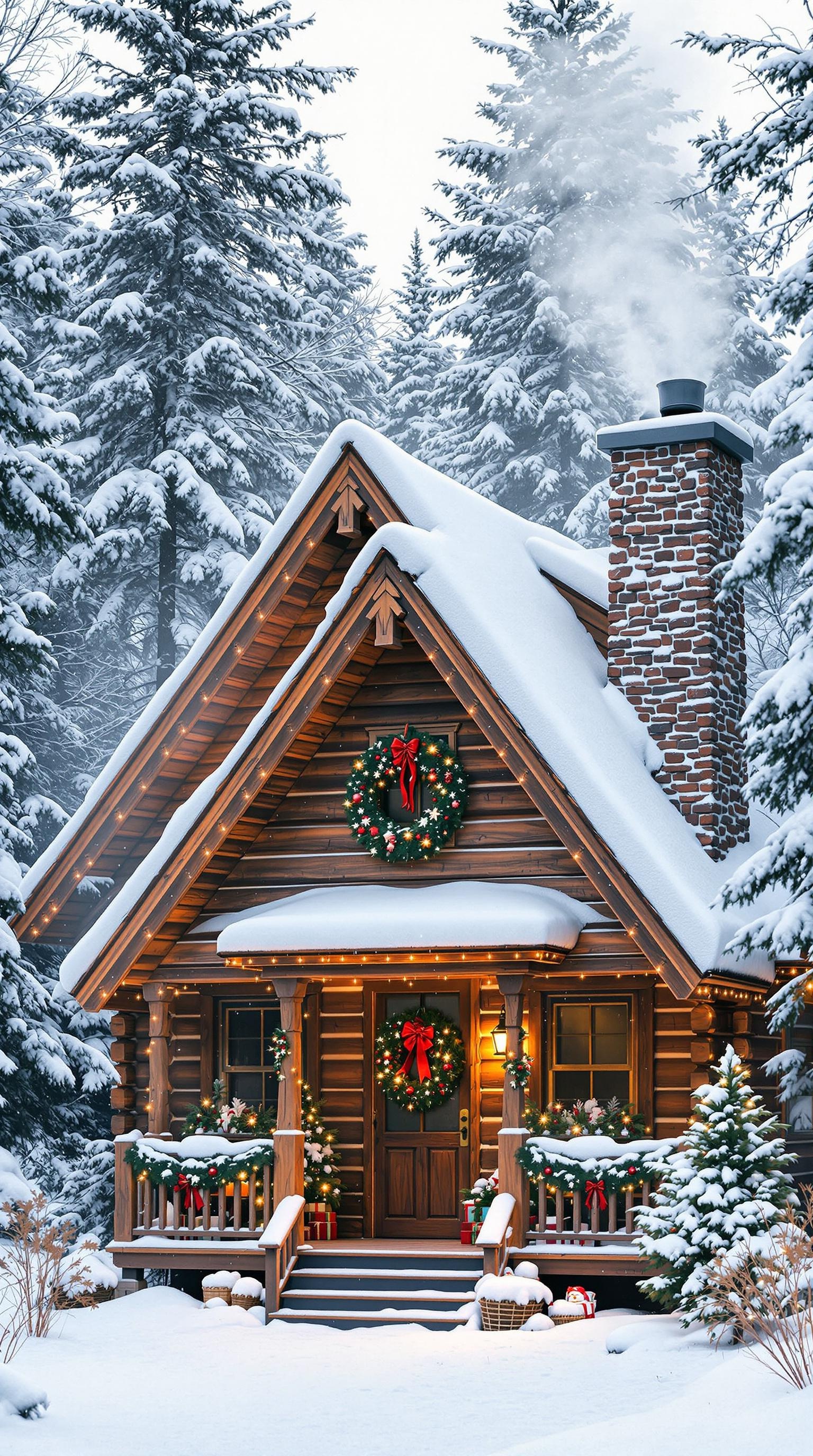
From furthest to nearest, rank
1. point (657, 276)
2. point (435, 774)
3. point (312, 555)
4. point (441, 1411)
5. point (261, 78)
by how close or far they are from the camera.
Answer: point (657, 276), point (261, 78), point (312, 555), point (435, 774), point (441, 1411)

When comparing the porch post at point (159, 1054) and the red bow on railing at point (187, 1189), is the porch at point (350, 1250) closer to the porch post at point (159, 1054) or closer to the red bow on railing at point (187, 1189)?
the red bow on railing at point (187, 1189)

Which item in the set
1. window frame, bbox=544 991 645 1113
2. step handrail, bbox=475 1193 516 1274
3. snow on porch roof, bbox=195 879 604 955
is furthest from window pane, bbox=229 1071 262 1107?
step handrail, bbox=475 1193 516 1274

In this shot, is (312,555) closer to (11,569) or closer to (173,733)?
(173,733)

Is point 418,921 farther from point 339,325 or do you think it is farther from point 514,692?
point 339,325

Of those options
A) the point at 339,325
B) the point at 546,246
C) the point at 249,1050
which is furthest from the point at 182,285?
the point at 249,1050

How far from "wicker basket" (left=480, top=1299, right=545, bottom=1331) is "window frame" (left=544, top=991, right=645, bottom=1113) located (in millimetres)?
2317

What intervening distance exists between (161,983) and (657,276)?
2245 cm

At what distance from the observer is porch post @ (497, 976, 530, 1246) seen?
49.3 feet

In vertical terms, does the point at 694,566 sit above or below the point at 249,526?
below

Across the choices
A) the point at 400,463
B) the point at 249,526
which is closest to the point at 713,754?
the point at 400,463

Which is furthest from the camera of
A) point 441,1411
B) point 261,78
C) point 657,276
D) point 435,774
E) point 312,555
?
point 657,276

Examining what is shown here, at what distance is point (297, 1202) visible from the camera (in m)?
15.8

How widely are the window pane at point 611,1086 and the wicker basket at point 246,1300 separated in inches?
136

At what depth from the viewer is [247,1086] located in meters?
17.9
